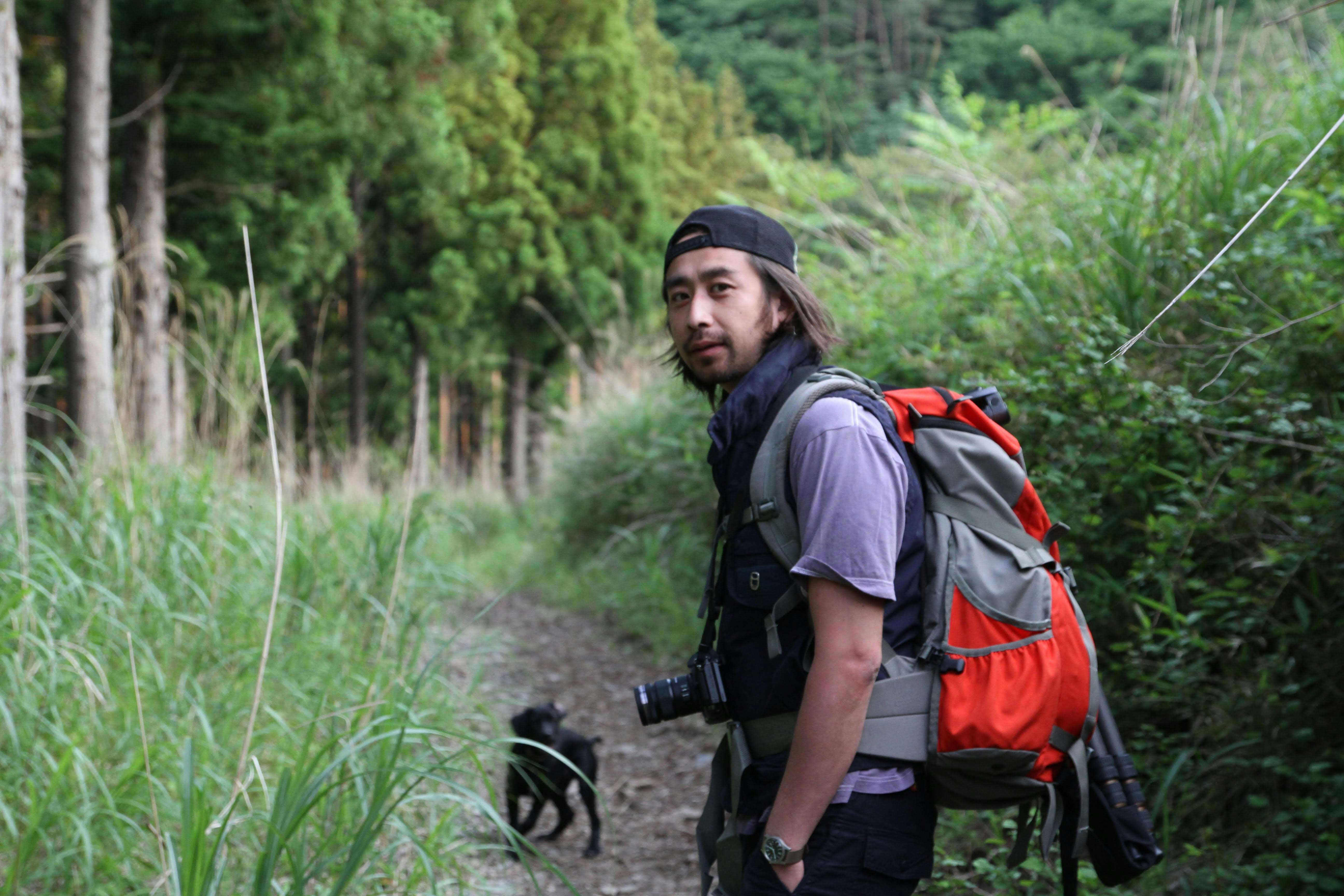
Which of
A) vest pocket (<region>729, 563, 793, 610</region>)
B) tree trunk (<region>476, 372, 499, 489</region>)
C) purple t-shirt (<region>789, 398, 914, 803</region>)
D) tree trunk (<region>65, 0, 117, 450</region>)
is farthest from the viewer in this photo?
tree trunk (<region>476, 372, 499, 489</region>)

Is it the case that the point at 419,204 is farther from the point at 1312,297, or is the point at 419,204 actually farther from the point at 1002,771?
the point at 1002,771

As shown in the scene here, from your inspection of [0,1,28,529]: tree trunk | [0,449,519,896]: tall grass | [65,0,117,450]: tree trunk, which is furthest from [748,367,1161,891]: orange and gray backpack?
[65,0,117,450]: tree trunk

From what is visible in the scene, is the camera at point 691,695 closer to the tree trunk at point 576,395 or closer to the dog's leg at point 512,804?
the dog's leg at point 512,804

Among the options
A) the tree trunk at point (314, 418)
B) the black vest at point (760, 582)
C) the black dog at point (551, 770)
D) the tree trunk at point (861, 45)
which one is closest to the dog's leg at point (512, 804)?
the black dog at point (551, 770)

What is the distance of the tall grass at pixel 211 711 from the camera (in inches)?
87.0

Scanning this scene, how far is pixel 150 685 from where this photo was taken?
3.17 metres

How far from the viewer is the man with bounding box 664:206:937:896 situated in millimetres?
1466

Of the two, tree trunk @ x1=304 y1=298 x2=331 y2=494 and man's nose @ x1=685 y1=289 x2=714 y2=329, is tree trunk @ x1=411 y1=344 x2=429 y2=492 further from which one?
man's nose @ x1=685 y1=289 x2=714 y2=329

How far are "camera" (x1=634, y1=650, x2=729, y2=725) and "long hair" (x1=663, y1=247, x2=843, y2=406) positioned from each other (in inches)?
21.6

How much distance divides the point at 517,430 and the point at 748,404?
1806 centimetres

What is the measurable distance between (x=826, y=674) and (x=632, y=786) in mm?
3243

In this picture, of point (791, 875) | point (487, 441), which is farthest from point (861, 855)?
point (487, 441)

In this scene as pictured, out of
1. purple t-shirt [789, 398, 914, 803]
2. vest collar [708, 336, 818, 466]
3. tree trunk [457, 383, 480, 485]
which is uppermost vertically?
vest collar [708, 336, 818, 466]

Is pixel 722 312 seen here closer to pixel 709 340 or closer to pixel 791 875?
pixel 709 340
